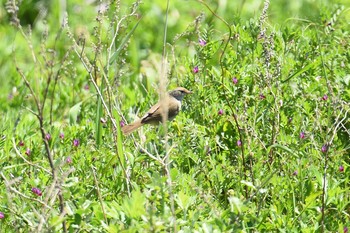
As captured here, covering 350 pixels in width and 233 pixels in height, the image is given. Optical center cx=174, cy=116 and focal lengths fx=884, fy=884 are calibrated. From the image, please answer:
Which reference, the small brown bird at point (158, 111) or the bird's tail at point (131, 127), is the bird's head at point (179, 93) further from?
the bird's tail at point (131, 127)

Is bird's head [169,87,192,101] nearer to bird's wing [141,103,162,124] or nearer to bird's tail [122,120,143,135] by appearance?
bird's wing [141,103,162,124]

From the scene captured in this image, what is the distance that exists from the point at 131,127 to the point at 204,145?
55 cm

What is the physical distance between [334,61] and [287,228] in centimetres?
160

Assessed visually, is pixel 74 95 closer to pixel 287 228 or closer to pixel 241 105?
pixel 241 105

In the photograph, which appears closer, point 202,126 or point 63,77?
point 202,126

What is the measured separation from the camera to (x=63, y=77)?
5.75 m

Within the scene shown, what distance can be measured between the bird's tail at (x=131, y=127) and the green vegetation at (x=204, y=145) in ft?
0.15

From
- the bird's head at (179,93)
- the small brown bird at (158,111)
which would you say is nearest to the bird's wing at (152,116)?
the small brown bird at (158,111)

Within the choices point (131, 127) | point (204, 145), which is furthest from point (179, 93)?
point (204, 145)

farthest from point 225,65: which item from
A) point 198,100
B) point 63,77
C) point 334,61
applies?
point 63,77

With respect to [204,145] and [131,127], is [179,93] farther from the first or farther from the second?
[204,145]

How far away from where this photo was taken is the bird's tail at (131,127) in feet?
13.4

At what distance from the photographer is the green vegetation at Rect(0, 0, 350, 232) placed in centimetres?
302

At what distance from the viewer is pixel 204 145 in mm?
3756
